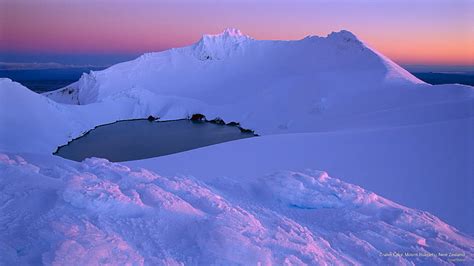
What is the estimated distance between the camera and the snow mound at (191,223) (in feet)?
9.00

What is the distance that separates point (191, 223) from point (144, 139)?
72.1 ft

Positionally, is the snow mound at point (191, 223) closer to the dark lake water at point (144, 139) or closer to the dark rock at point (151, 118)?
the dark lake water at point (144, 139)

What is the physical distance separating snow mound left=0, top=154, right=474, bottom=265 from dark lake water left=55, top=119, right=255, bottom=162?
1522 cm

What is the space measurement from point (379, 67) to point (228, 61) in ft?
57.5

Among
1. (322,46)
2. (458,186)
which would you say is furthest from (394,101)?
(322,46)

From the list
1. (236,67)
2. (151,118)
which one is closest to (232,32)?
(236,67)

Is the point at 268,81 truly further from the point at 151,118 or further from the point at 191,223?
the point at 191,223

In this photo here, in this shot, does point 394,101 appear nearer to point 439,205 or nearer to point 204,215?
point 439,205

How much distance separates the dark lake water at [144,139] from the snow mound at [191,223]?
15223 mm

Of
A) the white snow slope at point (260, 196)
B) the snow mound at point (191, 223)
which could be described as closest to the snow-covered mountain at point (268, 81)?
the white snow slope at point (260, 196)

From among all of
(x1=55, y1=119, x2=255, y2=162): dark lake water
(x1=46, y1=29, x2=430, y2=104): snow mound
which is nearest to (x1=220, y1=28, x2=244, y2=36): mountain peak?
(x1=46, y1=29, x2=430, y2=104): snow mound

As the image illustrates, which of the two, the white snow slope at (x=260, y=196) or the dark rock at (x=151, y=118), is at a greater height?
the white snow slope at (x=260, y=196)

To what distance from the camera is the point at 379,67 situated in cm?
2669

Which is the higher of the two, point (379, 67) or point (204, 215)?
point (379, 67)
